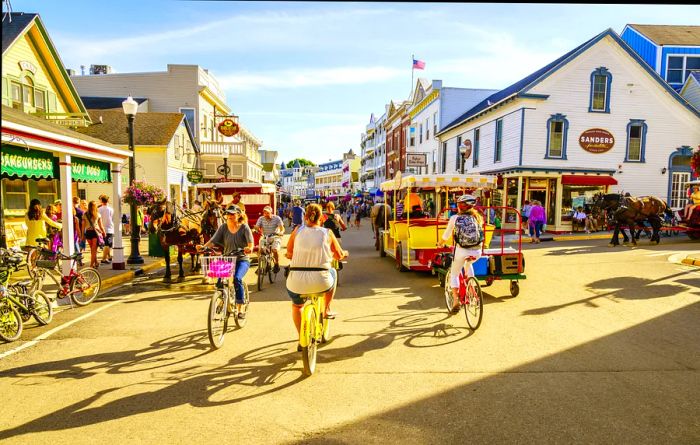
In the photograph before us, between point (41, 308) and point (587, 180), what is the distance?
964 inches

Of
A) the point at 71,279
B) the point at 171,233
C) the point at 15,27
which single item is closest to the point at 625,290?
the point at 171,233

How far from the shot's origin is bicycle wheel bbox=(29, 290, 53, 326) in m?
7.18

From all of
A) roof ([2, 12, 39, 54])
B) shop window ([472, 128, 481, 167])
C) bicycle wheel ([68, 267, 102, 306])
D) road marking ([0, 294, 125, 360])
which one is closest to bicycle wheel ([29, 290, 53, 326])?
road marking ([0, 294, 125, 360])

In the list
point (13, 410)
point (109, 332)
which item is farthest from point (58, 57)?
point (13, 410)

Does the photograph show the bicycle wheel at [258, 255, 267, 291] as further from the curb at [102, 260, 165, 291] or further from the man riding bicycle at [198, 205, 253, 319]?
the curb at [102, 260, 165, 291]

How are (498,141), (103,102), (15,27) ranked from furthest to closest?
(103,102)
(498,141)
(15,27)

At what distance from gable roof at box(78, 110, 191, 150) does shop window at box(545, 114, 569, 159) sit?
71.7 feet

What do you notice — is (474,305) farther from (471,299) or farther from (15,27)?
(15,27)

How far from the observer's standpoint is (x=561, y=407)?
4.41 metres

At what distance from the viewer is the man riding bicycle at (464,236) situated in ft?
23.1

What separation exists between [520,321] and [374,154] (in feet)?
199

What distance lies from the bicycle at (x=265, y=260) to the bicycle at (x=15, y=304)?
13.4ft

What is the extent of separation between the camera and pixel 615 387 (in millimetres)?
4875

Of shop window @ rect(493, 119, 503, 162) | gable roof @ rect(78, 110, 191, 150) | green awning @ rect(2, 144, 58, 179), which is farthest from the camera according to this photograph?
gable roof @ rect(78, 110, 191, 150)
